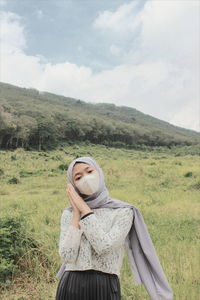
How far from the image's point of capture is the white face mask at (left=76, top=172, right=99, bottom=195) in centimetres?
208

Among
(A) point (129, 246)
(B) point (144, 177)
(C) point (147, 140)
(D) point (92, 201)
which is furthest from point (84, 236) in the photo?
(C) point (147, 140)

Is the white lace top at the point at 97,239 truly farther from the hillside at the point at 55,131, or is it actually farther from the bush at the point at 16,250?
the hillside at the point at 55,131

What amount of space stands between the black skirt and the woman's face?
0.59 meters

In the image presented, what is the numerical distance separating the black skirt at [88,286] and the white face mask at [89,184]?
1.69 ft

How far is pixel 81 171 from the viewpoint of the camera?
214cm

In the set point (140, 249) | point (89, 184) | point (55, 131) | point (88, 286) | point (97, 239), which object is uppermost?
point (55, 131)

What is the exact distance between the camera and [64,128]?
198ft

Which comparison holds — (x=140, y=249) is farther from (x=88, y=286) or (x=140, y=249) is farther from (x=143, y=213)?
(x=143, y=213)

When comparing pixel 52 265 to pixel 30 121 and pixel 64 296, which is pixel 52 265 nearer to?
pixel 64 296

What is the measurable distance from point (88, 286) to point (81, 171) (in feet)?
2.37

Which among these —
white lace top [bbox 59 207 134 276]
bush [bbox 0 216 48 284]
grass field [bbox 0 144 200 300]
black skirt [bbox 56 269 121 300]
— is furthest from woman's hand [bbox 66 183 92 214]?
bush [bbox 0 216 48 284]

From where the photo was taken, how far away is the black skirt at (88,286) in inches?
81.8

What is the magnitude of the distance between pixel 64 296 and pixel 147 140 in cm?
7654

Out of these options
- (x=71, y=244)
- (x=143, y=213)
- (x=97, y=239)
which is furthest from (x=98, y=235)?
(x=143, y=213)
